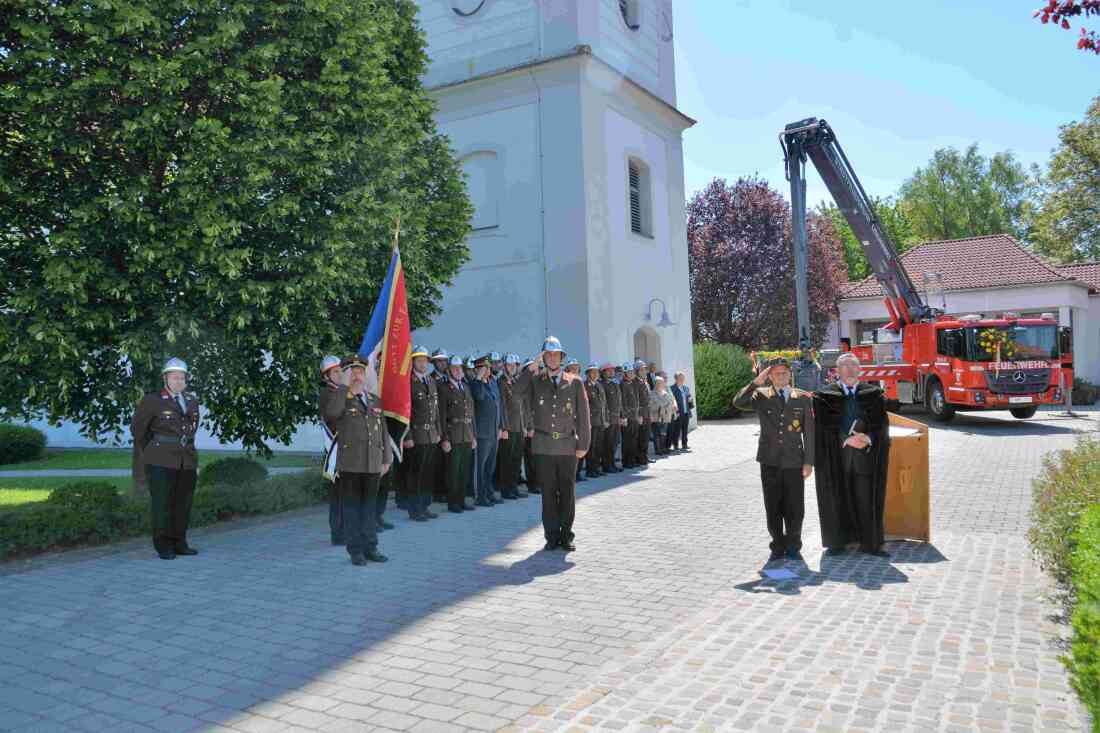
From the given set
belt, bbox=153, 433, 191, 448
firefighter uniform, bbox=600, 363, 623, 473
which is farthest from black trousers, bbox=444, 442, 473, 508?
firefighter uniform, bbox=600, 363, 623, 473

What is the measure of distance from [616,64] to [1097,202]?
30309mm

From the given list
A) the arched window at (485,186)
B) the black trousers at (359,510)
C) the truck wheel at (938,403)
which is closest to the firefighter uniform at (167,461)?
the black trousers at (359,510)

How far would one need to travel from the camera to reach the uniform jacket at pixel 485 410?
36.8 feet

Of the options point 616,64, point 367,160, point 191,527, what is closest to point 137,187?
point 367,160

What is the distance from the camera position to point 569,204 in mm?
17625

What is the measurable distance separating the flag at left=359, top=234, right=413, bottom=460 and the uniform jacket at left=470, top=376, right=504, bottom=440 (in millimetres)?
2349

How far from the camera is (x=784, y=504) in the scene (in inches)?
289

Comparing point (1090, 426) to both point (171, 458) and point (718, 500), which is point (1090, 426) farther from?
point (171, 458)

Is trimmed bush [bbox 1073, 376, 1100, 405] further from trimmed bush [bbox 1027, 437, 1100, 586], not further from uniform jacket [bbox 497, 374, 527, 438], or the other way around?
trimmed bush [bbox 1027, 437, 1100, 586]

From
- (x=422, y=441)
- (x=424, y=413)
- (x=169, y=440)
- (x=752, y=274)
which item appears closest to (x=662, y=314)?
(x=424, y=413)

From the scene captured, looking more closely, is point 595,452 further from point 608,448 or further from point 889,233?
point 889,233

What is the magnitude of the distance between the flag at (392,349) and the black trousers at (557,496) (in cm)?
158

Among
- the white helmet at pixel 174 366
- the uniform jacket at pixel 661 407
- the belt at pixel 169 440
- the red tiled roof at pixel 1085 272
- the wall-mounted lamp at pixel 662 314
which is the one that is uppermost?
the red tiled roof at pixel 1085 272

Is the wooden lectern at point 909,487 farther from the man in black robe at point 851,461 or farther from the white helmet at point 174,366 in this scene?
the white helmet at point 174,366
